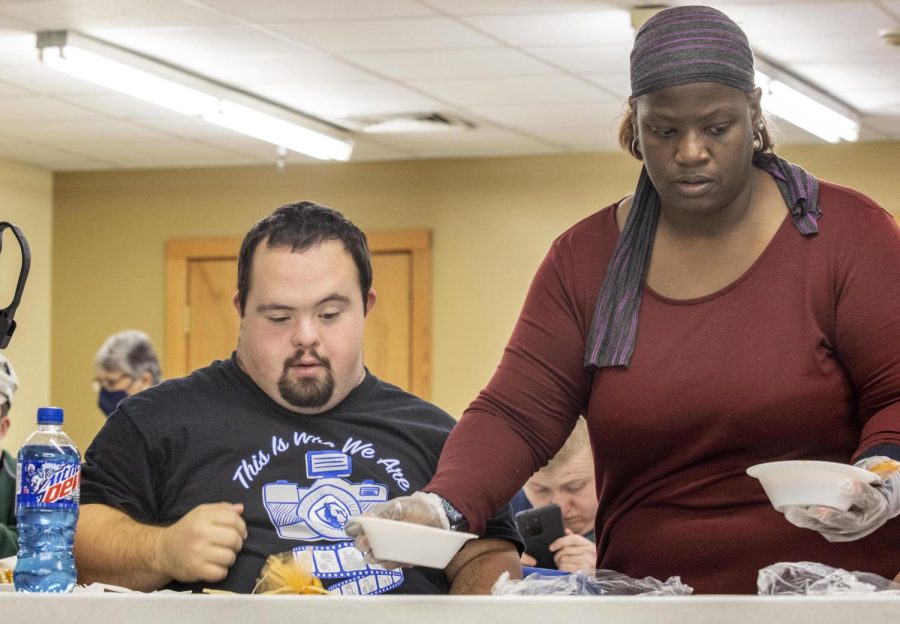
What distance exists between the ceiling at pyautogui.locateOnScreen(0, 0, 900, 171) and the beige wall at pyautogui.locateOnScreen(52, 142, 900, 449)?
0.22m

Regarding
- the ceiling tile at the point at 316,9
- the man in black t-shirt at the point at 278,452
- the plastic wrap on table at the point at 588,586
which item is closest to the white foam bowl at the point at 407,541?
the plastic wrap on table at the point at 588,586

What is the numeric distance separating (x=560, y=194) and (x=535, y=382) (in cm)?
599

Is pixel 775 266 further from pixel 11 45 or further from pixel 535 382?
pixel 11 45

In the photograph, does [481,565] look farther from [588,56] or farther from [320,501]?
[588,56]

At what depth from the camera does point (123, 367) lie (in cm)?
652

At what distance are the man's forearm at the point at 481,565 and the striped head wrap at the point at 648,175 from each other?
466mm

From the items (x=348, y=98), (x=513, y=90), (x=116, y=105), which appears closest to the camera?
(x=513, y=90)

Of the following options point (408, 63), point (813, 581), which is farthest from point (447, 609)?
point (408, 63)

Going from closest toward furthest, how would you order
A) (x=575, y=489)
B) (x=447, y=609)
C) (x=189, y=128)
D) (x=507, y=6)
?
(x=447, y=609), (x=575, y=489), (x=507, y=6), (x=189, y=128)

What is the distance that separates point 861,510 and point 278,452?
965 mm

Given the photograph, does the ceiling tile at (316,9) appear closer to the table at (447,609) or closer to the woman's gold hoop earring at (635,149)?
the woman's gold hoop earring at (635,149)

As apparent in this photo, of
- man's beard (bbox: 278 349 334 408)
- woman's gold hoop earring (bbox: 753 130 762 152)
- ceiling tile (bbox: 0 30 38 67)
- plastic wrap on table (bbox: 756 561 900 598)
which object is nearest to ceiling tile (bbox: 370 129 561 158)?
ceiling tile (bbox: 0 30 38 67)

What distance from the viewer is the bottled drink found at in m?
1.70

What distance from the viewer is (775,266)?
1.67 meters
